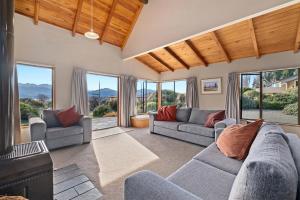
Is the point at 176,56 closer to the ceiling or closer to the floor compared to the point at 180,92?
closer to the ceiling

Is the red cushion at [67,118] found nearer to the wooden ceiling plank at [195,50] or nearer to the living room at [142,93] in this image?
the living room at [142,93]

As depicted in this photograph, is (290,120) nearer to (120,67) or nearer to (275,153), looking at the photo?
(275,153)

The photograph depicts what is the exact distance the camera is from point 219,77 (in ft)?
17.5

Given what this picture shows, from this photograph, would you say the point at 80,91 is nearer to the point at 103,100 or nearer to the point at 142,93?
the point at 103,100

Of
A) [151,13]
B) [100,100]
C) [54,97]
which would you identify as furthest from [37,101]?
[151,13]

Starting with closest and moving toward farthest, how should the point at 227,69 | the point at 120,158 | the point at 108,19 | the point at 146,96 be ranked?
the point at 120,158, the point at 108,19, the point at 227,69, the point at 146,96

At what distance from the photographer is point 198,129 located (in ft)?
11.6

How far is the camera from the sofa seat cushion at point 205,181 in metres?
1.12

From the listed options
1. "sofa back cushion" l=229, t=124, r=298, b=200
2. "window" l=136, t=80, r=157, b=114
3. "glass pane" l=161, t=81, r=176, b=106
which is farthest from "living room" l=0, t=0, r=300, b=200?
"glass pane" l=161, t=81, r=176, b=106

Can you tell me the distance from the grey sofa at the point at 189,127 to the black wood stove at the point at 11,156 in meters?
2.84

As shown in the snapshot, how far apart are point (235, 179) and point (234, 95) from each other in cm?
464

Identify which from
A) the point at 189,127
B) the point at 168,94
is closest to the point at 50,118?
the point at 189,127

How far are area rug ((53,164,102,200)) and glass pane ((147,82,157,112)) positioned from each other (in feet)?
16.1

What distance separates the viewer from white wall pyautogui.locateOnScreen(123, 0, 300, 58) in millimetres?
2764
